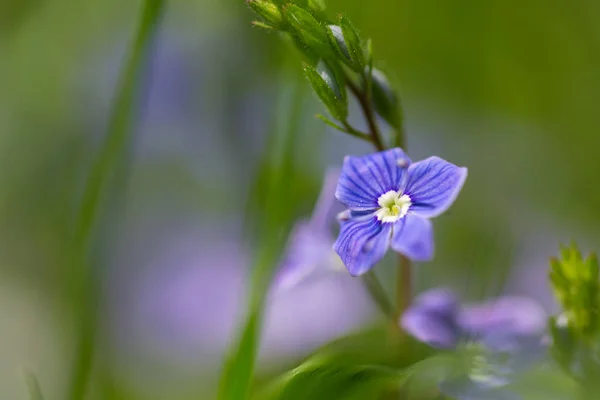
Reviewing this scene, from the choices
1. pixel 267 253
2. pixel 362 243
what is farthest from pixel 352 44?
pixel 267 253

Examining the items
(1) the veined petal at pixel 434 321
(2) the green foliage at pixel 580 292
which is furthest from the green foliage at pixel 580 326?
(1) the veined petal at pixel 434 321

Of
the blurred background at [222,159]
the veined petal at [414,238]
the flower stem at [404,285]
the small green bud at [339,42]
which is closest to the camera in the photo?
the veined petal at [414,238]

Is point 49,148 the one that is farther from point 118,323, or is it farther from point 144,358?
point 144,358

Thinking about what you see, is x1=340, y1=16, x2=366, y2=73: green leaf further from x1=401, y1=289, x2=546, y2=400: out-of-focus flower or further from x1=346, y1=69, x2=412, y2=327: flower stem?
x1=401, y1=289, x2=546, y2=400: out-of-focus flower

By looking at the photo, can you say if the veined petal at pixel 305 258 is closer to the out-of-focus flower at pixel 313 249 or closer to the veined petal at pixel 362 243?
the out-of-focus flower at pixel 313 249

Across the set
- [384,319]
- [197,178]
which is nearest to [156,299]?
[197,178]

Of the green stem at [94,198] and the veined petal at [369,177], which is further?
the green stem at [94,198]
